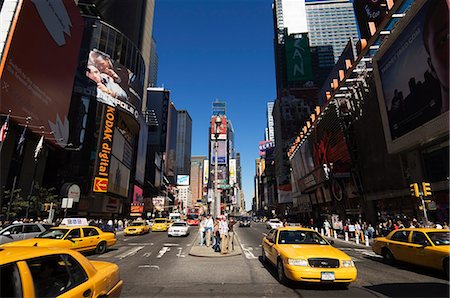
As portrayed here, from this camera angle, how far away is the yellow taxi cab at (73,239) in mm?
10586

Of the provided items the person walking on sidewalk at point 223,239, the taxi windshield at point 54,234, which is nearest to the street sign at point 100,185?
the taxi windshield at point 54,234

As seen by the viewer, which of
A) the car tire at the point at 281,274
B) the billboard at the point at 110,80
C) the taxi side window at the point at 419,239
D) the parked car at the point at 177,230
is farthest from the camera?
the billboard at the point at 110,80

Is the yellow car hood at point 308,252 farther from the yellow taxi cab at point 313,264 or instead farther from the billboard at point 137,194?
the billboard at point 137,194

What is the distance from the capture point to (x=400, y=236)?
33.4 ft

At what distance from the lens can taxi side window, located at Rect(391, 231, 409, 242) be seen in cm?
984

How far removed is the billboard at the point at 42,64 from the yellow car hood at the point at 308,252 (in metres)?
28.5

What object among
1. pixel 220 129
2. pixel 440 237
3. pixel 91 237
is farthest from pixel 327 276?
pixel 220 129

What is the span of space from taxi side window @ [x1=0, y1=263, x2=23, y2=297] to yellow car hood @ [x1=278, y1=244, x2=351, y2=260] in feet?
19.2

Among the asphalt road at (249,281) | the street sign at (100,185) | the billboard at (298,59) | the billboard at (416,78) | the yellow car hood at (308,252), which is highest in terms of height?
the billboard at (298,59)

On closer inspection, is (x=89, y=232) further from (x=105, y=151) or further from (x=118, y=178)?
(x=118, y=178)

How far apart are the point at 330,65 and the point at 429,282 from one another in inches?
6825

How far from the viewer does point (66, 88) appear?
36.9 meters

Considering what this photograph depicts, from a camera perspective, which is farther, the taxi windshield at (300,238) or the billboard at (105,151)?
the billboard at (105,151)

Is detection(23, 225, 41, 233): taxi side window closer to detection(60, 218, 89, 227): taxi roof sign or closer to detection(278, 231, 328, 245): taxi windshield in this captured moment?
detection(60, 218, 89, 227): taxi roof sign
